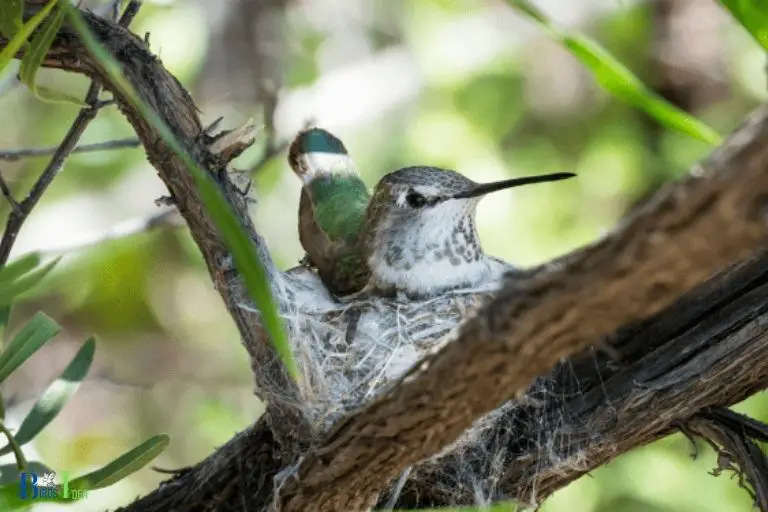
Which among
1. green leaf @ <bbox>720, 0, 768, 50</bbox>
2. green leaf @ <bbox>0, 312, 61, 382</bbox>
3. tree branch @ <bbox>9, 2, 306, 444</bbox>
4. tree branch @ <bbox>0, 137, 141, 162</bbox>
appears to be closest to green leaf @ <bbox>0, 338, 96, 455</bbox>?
green leaf @ <bbox>0, 312, 61, 382</bbox>

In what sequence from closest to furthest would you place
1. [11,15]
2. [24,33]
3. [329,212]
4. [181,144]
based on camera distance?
[24,33] → [11,15] → [181,144] → [329,212]

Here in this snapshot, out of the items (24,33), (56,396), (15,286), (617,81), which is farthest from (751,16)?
(56,396)

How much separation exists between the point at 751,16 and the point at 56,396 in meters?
1.14

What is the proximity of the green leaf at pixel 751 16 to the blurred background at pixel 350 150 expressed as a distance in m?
2.45

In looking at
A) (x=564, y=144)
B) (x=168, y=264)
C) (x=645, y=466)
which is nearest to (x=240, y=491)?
(x=645, y=466)

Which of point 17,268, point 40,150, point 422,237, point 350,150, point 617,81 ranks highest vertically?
point 350,150

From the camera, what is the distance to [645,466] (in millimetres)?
3500

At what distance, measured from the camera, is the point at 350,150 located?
13.0 feet

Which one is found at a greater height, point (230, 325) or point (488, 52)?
point (488, 52)

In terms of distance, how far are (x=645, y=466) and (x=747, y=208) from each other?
2.81 metres

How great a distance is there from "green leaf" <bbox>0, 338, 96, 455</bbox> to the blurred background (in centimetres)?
162

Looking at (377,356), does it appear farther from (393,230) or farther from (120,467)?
(120,467)

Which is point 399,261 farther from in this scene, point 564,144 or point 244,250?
point 564,144

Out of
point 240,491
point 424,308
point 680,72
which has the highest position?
point 680,72
